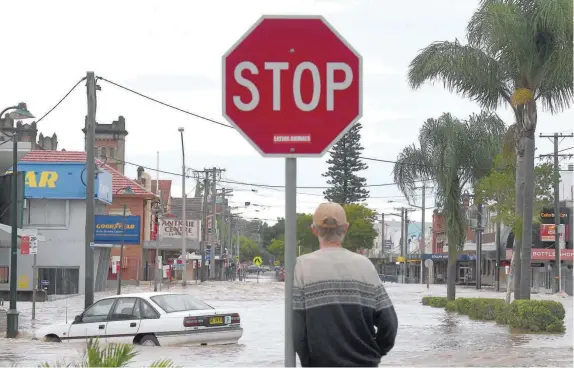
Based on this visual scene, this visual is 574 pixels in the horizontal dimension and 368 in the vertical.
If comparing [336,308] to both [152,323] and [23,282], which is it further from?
[23,282]

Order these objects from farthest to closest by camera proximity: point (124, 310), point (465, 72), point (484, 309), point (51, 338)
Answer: point (484, 309)
point (465, 72)
point (51, 338)
point (124, 310)

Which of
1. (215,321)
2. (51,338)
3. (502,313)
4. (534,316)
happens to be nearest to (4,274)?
(502,313)

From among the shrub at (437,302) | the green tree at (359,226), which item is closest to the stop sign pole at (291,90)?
the shrub at (437,302)

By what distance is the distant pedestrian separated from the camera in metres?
5.51

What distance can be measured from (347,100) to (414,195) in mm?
Result: 40476

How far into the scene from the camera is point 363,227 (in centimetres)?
10506

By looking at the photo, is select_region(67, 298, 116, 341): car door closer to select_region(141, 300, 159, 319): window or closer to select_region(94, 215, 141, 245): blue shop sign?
select_region(141, 300, 159, 319): window

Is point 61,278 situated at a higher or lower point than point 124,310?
lower

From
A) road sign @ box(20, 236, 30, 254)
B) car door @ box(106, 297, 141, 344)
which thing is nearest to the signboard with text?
road sign @ box(20, 236, 30, 254)

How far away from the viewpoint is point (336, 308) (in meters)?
5.52

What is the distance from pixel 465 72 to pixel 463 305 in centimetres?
1145

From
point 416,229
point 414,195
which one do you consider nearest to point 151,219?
point 414,195

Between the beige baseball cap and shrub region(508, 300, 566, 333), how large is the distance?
71.2 ft

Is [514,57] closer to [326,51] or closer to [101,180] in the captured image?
[326,51]
